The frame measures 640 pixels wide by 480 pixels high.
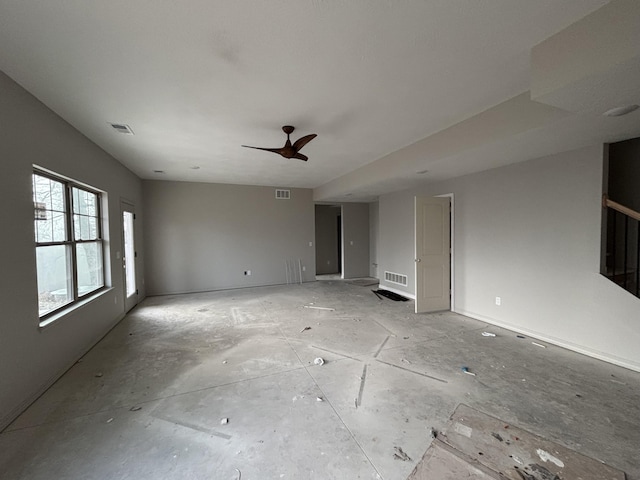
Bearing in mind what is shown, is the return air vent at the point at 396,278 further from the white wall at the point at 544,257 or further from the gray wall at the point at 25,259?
the gray wall at the point at 25,259

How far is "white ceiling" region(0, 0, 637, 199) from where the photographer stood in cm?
156

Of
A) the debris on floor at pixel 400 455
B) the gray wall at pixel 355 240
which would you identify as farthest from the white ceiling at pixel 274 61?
the gray wall at pixel 355 240

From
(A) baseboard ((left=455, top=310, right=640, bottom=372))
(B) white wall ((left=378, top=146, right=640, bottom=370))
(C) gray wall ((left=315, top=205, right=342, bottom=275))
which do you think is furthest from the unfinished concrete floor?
(C) gray wall ((left=315, top=205, right=342, bottom=275))

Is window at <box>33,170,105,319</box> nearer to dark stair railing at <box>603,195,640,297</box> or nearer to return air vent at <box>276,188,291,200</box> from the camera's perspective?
return air vent at <box>276,188,291,200</box>

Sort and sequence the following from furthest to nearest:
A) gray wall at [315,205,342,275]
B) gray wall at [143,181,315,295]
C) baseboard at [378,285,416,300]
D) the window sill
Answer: gray wall at [315,205,342,275] → gray wall at [143,181,315,295] → baseboard at [378,285,416,300] → the window sill

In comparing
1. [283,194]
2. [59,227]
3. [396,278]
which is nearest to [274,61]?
[59,227]

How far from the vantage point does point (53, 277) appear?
2.86 meters

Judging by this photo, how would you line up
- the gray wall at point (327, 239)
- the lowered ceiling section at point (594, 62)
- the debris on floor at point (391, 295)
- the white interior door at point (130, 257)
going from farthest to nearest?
1. the gray wall at point (327, 239)
2. the debris on floor at point (391, 295)
3. the white interior door at point (130, 257)
4. the lowered ceiling section at point (594, 62)

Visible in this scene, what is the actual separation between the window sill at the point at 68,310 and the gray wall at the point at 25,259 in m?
0.04

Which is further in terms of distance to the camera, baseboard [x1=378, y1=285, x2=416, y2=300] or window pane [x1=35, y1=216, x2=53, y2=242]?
baseboard [x1=378, y1=285, x2=416, y2=300]

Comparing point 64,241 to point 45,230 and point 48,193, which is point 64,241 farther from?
point 48,193

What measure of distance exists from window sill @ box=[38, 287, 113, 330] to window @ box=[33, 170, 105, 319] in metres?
0.05

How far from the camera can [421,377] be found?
2.66 m

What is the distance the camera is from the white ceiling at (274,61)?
5.12 feet
